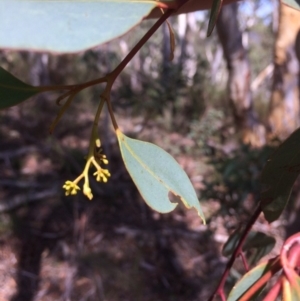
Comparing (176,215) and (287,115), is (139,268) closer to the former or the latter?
(176,215)

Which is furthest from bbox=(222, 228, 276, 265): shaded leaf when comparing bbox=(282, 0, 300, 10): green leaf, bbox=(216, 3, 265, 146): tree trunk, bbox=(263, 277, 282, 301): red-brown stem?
bbox=(216, 3, 265, 146): tree trunk

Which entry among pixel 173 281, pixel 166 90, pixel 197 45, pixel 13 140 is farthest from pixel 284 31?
pixel 197 45

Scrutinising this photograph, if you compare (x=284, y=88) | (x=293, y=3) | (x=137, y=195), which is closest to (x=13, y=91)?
(x=293, y=3)

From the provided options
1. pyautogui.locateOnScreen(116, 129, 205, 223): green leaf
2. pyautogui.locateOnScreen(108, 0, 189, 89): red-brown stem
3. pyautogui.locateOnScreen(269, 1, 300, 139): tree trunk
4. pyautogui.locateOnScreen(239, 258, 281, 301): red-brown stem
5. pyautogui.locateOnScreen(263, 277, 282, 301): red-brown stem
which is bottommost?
pyautogui.locateOnScreen(269, 1, 300, 139): tree trunk

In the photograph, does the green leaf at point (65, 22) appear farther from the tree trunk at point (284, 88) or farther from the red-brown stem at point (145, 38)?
the tree trunk at point (284, 88)

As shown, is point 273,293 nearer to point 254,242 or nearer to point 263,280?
point 263,280

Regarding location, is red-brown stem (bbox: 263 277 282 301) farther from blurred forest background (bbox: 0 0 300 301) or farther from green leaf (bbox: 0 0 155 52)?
blurred forest background (bbox: 0 0 300 301)

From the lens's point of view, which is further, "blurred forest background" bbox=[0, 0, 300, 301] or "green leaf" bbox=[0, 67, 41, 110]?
"blurred forest background" bbox=[0, 0, 300, 301]
